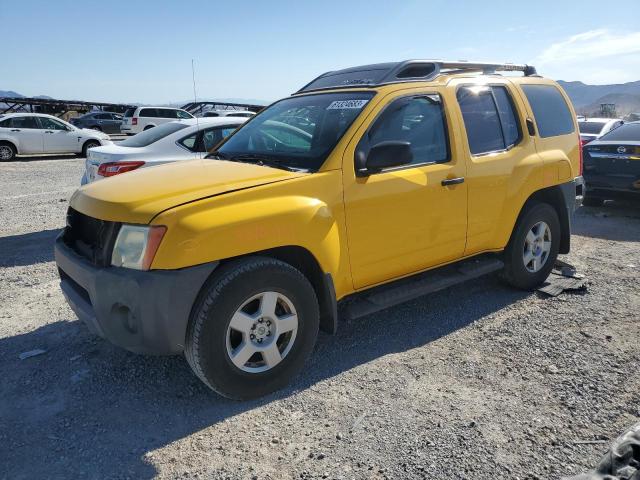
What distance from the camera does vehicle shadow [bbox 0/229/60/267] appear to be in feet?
19.2

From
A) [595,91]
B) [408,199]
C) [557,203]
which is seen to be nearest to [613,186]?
[557,203]

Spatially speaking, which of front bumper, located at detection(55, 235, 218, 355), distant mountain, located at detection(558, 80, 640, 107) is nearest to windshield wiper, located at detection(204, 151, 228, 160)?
front bumper, located at detection(55, 235, 218, 355)

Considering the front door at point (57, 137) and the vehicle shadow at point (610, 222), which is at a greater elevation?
the front door at point (57, 137)

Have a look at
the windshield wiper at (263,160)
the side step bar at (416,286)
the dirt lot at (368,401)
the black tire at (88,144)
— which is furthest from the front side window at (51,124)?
the side step bar at (416,286)

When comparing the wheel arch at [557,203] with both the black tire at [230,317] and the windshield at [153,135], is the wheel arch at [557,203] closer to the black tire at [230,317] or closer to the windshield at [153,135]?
the black tire at [230,317]

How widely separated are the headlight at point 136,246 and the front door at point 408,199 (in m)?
1.23

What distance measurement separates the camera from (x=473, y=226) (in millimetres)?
4133

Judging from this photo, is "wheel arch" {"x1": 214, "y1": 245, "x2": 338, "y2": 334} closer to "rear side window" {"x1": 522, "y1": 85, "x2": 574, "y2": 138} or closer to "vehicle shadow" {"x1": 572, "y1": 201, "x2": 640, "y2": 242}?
"rear side window" {"x1": 522, "y1": 85, "x2": 574, "y2": 138}

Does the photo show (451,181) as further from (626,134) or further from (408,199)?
(626,134)

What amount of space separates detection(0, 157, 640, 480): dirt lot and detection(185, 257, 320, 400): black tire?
0.15 m

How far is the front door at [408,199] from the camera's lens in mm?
3432

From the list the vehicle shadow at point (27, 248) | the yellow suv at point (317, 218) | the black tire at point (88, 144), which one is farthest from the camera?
the black tire at point (88, 144)

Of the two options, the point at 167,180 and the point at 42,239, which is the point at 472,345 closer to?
the point at 167,180

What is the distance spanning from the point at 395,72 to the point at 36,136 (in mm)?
16092
